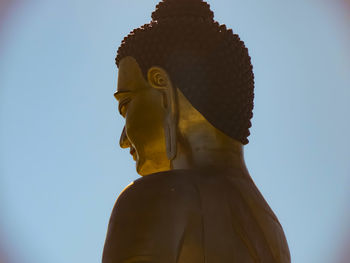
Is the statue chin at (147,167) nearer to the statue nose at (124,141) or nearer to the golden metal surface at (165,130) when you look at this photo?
the golden metal surface at (165,130)

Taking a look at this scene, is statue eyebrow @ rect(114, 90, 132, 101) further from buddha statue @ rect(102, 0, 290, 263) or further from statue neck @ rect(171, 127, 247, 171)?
statue neck @ rect(171, 127, 247, 171)

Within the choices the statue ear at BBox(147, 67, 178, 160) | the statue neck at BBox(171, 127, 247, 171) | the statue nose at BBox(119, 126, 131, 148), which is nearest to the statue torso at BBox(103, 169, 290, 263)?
the statue neck at BBox(171, 127, 247, 171)

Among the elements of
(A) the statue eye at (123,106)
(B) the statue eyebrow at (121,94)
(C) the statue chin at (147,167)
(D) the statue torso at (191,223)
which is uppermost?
(B) the statue eyebrow at (121,94)

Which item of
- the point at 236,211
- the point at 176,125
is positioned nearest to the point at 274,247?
the point at 236,211

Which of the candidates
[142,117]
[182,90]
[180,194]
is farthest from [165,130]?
[180,194]

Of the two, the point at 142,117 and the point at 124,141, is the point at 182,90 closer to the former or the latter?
the point at 142,117

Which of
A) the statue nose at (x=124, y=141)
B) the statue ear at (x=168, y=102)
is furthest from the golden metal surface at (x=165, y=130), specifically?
the statue nose at (x=124, y=141)

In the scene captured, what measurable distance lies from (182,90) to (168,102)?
0.13 m

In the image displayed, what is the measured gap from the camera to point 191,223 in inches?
202

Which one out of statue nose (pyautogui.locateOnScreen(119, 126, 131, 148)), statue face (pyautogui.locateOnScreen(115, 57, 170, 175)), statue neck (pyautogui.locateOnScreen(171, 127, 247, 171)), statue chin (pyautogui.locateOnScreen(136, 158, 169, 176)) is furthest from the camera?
statue nose (pyautogui.locateOnScreen(119, 126, 131, 148))

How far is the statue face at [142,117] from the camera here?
5.77m

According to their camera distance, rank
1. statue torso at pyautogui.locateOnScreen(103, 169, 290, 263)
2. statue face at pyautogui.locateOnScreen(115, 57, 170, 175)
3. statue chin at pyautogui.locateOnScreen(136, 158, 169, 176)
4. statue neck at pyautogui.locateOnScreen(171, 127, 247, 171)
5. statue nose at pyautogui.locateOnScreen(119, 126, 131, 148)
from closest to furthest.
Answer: statue torso at pyautogui.locateOnScreen(103, 169, 290, 263) < statue neck at pyautogui.locateOnScreen(171, 127, 247, 171) < statue face at pyautogui.locateOnScreen(115, 57, 170, 175) < statue chin at pyautogui.locateOnScreen(136, 158, 169, 176) < statue nose at pyautogui.locateOnScreen(119, 126, 131, 148)

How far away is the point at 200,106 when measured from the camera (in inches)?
224

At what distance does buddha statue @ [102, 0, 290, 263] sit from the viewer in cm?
511
